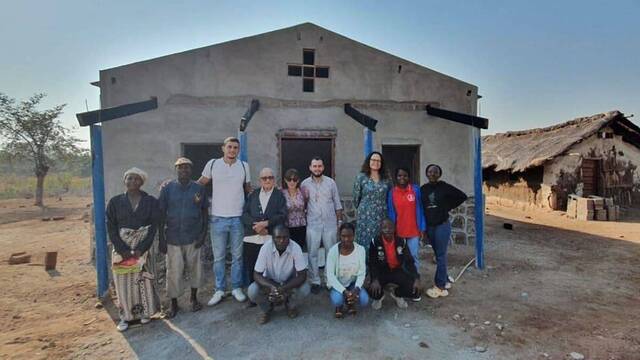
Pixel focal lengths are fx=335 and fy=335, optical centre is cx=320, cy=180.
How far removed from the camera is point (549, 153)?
12.1 m

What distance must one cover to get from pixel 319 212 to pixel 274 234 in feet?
2.44

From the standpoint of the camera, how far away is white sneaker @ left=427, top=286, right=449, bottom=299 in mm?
4305

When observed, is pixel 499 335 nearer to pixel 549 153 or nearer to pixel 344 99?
pixel 344 99

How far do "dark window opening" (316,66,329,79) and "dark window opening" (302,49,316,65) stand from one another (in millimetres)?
170

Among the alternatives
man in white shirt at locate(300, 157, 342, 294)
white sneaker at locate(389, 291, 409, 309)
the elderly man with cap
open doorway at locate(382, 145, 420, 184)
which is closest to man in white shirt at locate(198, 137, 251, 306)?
the elderly man with cap

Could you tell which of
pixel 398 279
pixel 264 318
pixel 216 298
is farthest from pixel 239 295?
pixel 398 279

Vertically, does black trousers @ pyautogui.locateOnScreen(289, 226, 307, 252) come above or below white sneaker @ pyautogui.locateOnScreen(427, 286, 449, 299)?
above

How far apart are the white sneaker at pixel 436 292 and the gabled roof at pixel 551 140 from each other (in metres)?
9.94

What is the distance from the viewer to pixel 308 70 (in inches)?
269

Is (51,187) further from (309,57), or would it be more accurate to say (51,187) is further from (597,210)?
(597,210)

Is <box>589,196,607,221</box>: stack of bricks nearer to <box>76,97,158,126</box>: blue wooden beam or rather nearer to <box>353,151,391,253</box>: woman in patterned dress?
<box>353,151,391,253</box>: woman in patterned dress

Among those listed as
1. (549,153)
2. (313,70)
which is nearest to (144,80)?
(313,70)

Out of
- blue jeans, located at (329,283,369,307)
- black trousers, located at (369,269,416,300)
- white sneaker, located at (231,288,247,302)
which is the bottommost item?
white sneaker, located at (231,288,247,302)

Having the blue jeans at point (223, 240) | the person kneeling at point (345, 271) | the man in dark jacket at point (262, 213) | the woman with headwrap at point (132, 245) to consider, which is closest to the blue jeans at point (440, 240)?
the person kneeling at point (345, 271)
